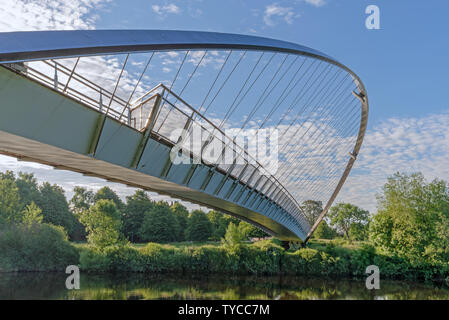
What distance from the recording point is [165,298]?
2644 centimetres

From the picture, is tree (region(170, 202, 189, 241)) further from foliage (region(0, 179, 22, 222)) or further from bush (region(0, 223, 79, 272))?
bush (region(0, 223, 79, 272))

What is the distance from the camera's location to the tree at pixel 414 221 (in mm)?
36688

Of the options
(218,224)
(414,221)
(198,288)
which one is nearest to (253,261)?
(198,288)

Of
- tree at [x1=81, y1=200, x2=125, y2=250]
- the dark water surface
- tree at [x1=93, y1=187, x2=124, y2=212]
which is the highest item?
tree at [x1=93, y1=187, x2=124, y2=212]

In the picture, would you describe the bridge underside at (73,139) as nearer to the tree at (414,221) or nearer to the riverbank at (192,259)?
the riverbank at (192,259)

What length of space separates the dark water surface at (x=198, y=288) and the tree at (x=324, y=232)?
161ft

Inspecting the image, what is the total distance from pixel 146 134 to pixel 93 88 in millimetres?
1938

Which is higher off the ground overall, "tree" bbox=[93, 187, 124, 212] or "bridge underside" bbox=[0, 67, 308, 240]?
"tree" bbox=[93, 187, 124, 212]

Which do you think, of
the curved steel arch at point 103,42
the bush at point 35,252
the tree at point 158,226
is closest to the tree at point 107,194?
the tree at point 158,226

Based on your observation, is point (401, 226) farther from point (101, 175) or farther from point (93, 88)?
point (93, 88)

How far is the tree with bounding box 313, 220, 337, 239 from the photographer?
282 ft

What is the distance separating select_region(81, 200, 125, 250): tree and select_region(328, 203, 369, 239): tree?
63210 mm

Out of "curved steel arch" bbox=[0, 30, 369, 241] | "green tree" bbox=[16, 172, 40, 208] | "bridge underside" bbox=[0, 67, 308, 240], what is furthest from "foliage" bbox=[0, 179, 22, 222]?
"curved steel arch" bbox=[0, 30, 369, 241]

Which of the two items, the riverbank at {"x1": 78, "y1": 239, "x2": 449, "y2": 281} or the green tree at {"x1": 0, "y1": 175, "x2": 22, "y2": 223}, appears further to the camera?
the green tree at {"x1": 0, "y1": 175, "x2": 22, "y2": 223}
